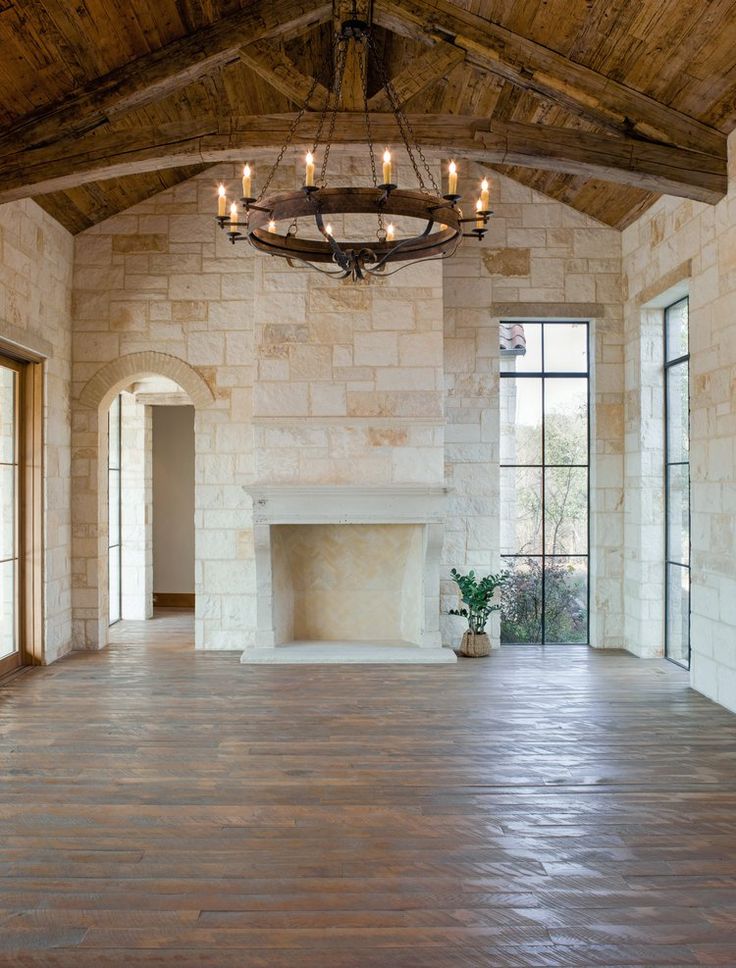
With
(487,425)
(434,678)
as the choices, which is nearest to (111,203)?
(487,425)

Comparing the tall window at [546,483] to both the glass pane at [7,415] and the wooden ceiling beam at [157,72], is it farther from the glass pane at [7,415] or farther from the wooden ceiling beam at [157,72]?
the glass pane at [7,415]

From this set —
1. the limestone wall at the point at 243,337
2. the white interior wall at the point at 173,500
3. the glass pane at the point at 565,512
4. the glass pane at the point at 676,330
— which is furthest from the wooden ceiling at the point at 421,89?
the white interior wall at the point at 173,500

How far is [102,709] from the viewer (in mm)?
5301

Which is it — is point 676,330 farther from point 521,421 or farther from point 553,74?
point 553,74

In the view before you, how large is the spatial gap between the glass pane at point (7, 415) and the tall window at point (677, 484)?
5.52m

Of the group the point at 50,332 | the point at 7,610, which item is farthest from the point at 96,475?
the point at 7,610

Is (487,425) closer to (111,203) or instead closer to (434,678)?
(434,678)

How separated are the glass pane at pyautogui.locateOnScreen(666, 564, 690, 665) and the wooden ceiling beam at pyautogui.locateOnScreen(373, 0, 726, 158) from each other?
131 inches

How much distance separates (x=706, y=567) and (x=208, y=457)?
4.30 metres

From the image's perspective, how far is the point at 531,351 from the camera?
24.7 ft

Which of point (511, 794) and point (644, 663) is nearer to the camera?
point (511, 794)

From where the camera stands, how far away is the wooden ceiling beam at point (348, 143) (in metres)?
5.06

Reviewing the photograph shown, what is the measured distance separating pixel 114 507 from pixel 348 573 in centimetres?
308

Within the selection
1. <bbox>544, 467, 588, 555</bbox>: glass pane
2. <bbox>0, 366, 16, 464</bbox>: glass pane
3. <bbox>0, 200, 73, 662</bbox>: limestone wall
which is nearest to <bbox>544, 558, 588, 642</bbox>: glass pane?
<bbox>544, 467, 588, 555</bbox>: glass pane
